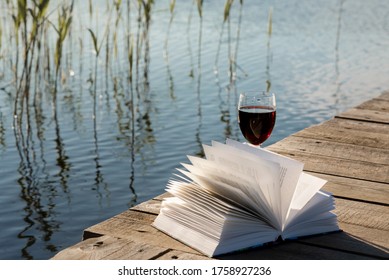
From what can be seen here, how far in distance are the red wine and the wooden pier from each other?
0.94 ft

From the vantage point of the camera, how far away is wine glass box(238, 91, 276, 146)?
75.4 inches

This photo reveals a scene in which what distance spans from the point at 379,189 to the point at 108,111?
3.49 meters

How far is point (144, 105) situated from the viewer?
5688 mm

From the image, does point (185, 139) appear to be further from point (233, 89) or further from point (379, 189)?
point (379, 189)

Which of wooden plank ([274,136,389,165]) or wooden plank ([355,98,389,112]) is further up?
wooden plank ([355,98,389,112])

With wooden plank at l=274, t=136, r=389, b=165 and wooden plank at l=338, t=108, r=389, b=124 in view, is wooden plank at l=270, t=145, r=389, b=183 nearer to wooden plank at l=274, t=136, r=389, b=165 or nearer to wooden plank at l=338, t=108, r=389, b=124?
wooden plank at l=274, t=136, r=389, b=165

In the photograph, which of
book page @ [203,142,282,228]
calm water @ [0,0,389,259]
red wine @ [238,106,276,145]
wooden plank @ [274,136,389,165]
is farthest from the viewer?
calm water @ [0,0,389,259]

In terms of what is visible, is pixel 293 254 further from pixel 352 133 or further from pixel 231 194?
pixel 352 133

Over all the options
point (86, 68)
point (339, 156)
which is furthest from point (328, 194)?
point (86, 68)

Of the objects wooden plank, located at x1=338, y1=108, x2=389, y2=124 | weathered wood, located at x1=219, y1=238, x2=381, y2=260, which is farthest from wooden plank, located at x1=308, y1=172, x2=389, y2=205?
wooden plank, located at x1=338, y1=108, x2=389, y2=124

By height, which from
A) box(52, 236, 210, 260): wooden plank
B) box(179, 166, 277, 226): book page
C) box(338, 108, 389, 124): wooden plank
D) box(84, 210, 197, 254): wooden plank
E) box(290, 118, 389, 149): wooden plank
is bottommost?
box(52, 236, 210, 260): wooden plank

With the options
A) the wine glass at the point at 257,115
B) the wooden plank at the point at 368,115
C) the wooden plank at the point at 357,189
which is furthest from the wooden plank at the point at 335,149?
the wine glass at the point at 257,115

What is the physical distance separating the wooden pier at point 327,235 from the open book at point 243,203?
0.03 metres

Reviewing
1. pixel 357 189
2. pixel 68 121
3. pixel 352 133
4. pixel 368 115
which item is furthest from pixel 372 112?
pixel 68 121
